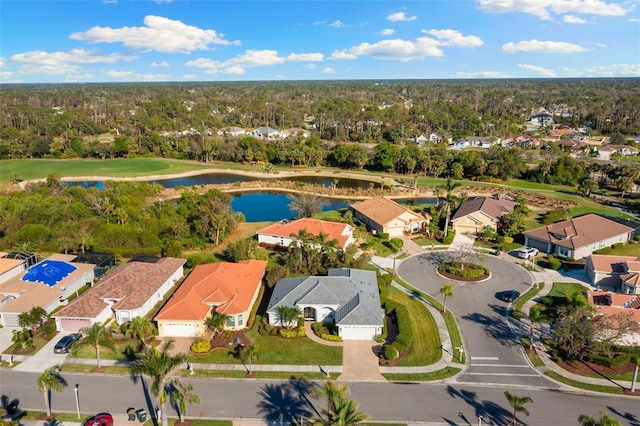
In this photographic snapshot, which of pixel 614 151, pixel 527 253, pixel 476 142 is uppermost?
pixel 476 142

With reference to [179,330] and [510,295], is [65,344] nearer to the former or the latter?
[179,330]

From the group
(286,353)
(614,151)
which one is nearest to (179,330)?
(286,353)

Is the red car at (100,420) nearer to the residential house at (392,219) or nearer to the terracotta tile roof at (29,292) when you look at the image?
the terracotta tile roof at (29,292)

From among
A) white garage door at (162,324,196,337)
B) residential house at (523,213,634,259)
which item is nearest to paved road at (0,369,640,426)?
white garage door at (162,324,196,337)

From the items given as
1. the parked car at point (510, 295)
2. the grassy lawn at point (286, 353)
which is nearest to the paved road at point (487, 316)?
the parked car at point (510, 295)

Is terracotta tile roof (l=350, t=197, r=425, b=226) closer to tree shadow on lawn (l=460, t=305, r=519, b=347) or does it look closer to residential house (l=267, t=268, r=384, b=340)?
residential house (l=267, t=268, r=384, b=340)

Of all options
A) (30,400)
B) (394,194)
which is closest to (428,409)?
(30,400)
